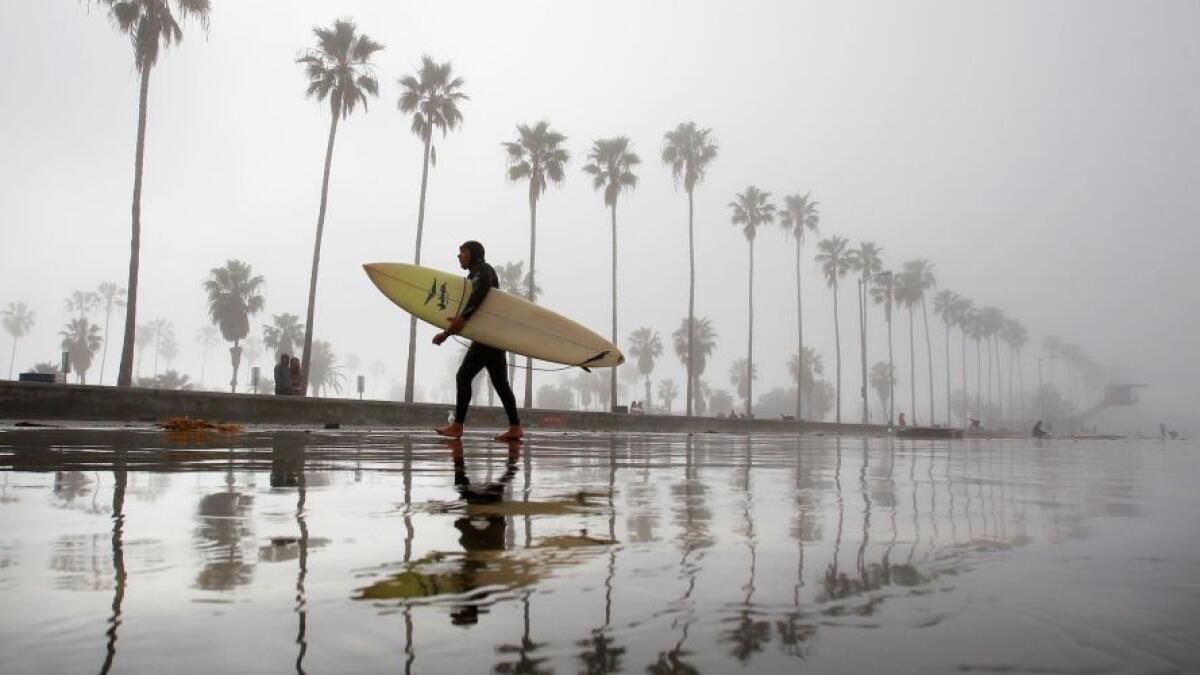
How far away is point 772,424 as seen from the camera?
1586 inches

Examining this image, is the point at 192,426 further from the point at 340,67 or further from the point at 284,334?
the point at 284,334

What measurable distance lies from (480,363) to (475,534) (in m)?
6.26

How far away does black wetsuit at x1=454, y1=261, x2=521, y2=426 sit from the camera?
7.96 meters

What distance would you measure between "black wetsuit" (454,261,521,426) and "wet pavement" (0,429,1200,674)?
16.2ft

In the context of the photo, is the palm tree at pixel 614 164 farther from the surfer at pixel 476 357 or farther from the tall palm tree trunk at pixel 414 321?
the surfer at pixel 476 357

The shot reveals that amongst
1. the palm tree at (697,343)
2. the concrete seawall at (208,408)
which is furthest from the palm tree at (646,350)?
the concrete seawall at (208,408)

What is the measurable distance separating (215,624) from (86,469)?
131 inches

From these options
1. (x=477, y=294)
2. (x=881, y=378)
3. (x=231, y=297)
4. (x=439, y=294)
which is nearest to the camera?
(x=477, y=294)

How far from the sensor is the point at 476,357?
823 cm

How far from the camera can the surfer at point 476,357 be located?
797cm

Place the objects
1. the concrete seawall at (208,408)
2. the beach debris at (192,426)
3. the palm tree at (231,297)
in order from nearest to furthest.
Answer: the beach debris at (192,426) < the concrete seawall at (208,408) < the palm tree at (231,297)

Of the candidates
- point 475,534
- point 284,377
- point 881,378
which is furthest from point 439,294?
point 881,378

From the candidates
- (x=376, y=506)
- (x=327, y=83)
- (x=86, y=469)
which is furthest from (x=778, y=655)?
(x=327, y=83)

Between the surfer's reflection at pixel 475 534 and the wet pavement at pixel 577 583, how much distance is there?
10 millimetres
